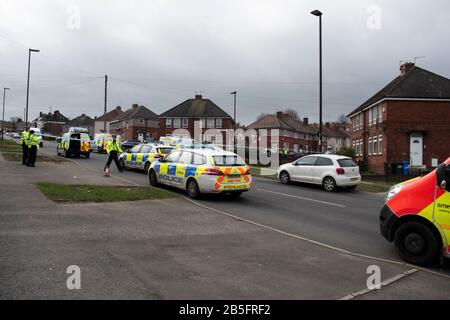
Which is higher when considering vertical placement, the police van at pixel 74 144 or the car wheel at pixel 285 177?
the police van at pixel 74 144

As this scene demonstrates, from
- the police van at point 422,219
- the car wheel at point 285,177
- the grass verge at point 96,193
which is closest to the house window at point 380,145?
the car wheel at point 285,177

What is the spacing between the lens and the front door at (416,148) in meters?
29.7

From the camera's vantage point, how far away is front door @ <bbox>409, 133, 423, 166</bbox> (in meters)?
29.7

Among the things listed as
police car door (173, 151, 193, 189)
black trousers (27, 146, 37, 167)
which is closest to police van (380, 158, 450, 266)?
police car door (173, 151, 193, 189)

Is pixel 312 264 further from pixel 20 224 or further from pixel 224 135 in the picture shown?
pixel 224 135

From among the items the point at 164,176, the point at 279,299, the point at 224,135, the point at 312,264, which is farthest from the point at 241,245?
the point at 224,135

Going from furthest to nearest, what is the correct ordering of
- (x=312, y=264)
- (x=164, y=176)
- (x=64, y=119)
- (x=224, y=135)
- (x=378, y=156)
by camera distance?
(x=64, y=119)
(x=224, y=135)
(x=378, y=156)
(x=164, y=176)
(x=312, y=264)

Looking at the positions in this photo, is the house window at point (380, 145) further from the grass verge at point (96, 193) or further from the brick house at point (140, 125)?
the brick house at point (140, 125)

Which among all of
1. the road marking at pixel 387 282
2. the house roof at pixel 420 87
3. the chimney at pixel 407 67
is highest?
the chimney at pixel 407 67

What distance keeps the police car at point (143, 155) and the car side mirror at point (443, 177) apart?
1265 cm

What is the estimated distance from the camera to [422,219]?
5.86m

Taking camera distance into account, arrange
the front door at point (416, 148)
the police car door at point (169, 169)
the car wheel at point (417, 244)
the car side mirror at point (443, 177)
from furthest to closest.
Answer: the front door at point (416, 148) → the police car door at point (169, 169) → the car wheel at point (417, 244) → the car side mirror at point (443, 177)
